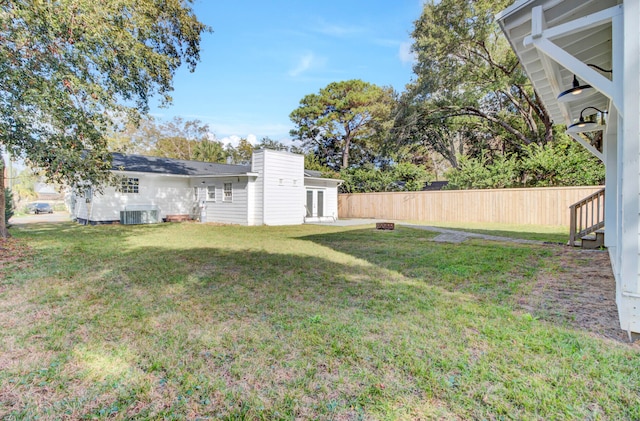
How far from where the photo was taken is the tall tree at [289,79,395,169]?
2545 cm

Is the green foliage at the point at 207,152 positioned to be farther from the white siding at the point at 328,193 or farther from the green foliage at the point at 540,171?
the green foliage at the point at 540,171

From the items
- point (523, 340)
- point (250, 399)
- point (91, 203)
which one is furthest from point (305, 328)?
point (91, 203)

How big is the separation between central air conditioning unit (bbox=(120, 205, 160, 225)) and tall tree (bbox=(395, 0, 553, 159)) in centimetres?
1501

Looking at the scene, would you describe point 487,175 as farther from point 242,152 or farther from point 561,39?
point 242,152

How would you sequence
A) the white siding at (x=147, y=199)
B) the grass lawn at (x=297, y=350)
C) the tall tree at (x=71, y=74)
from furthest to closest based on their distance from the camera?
the white siding at (x=147, y=199) → the tall tree at (x=71, y=74) → the grass lawn at (x=297, y=350)

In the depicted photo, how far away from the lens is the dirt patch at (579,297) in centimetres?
311

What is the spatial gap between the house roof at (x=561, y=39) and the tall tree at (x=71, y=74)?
298 inches

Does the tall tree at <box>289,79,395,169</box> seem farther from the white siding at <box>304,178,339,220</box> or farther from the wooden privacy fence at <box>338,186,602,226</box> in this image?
the white siding at <box>304,178,339,220</box>

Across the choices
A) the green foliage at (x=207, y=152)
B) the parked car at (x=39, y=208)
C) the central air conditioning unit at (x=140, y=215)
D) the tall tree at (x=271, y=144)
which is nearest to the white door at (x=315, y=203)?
the central air conditioning unit at (x=140, y=215)

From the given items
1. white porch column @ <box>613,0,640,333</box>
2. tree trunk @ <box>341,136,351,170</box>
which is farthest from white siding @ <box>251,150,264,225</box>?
tree trunk @ <box>341,136,351,170</box>

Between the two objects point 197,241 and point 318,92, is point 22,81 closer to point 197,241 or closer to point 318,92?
point 197,241

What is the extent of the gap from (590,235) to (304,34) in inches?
457

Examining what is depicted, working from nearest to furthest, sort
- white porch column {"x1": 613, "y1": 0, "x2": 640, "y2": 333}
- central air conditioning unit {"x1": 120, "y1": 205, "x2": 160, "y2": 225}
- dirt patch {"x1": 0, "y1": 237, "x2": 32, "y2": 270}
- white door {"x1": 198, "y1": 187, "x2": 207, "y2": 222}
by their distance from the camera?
white porch column {"x1": 613, "y1": 0, "x2": 640, "y2": 333}, dirt patch {"x1": 0, "y1": 237, "x2": 32, "y2": 270}, central air conditioning unit {"x1": 120, "y1": 205, "x2": 160, "y2": 225}, white door {"x1": 198, "y1": 187, "x2": 207, "y2": 222}

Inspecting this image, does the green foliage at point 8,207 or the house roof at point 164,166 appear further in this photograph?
the house roof at point 164,166
